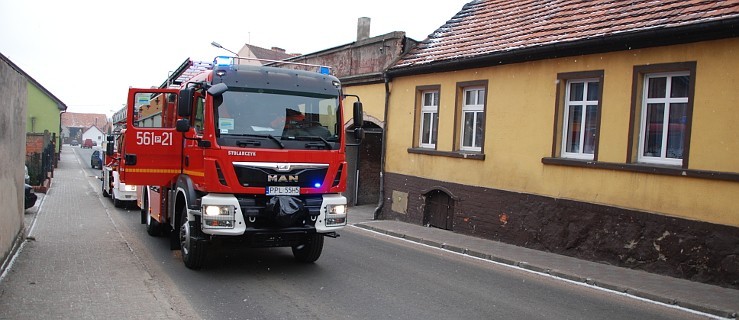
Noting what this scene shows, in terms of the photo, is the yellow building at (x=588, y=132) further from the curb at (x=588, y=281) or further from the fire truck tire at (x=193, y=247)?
the fire truck tire at (x=193, y=247)

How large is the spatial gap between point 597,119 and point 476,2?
7139 mm

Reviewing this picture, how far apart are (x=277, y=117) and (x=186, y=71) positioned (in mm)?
3477

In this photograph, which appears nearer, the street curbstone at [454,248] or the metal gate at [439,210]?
the street curbstone at [454,248]

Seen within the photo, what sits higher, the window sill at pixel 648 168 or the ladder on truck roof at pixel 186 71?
the ladder on truck roof at pixel 186 71

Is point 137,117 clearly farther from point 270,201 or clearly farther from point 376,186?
point 376,186

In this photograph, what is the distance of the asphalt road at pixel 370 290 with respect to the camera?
255 inches

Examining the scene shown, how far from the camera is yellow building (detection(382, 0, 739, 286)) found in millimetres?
8602

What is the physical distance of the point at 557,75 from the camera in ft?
37.0

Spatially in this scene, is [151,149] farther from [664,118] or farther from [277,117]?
[664,118]

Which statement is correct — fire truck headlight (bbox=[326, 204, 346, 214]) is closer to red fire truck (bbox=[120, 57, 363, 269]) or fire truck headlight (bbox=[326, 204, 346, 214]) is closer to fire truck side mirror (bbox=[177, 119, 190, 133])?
red fire truck (bbox=[120, 57, 363, 269])

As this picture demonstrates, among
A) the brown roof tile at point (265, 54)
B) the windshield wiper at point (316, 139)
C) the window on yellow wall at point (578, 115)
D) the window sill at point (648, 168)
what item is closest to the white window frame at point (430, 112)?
the window on yellow wall at point (578, 115)

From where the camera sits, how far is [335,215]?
27.0 ft

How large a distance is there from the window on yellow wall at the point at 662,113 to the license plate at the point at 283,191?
19.0ft

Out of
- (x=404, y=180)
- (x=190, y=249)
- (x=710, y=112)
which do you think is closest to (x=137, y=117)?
Answer: (x=190, y=249)
